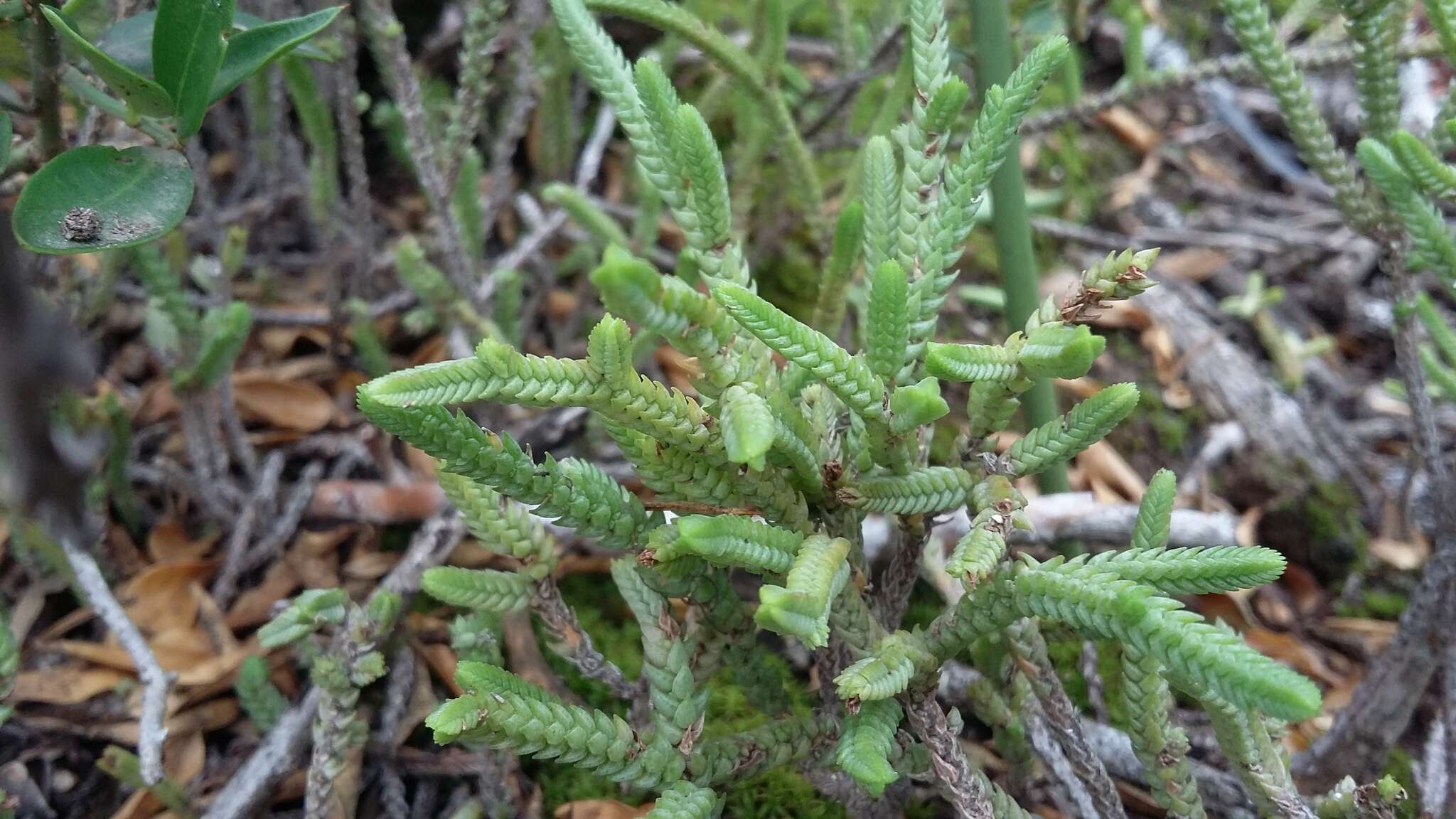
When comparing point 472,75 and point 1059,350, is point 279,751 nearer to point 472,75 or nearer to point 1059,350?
point 472,75

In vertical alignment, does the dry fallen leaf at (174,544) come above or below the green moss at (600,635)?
below

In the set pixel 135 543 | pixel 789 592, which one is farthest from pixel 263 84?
pixel 789 592

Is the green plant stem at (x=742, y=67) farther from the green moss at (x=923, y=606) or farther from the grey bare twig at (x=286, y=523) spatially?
the grey bare twig at (x=286, y=523)

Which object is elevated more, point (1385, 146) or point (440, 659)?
point (1385, 146)

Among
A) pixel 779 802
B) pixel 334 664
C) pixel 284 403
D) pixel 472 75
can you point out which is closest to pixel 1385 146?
pixel 779 802

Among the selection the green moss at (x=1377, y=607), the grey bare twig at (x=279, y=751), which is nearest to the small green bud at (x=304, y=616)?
the grey bare twig at (x=279, y=751)

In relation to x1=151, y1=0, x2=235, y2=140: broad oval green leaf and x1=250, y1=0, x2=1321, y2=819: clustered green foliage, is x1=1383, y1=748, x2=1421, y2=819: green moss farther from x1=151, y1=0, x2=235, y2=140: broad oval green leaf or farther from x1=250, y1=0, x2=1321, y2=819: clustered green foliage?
x1=151, y1=0, x2=235, y2=140: broad oval green leaf

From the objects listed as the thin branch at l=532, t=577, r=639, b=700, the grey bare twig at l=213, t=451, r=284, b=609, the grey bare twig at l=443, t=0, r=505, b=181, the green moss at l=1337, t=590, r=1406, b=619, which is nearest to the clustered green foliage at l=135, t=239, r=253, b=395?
the grey bare twig at l=213, t=451, r=284, b=609
